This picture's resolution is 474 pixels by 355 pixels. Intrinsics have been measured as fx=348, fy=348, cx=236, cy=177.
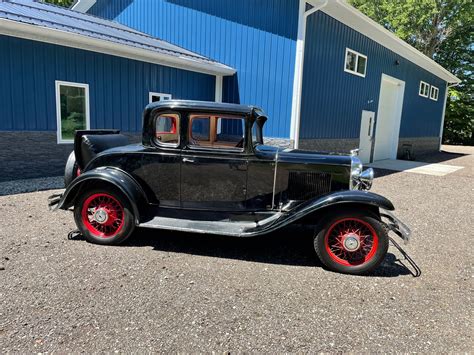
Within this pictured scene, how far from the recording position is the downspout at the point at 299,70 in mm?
9155

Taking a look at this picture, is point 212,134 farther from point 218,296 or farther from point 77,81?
point 77,81

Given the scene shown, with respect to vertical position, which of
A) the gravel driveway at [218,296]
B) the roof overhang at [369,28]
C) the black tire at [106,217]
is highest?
the roof overhang at [369,28]

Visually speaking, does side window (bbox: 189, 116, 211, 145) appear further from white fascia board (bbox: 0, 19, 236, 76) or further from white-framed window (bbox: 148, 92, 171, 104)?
white-framed window (bbox: 148, 92, 171, 104)

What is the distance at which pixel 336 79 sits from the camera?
11430 mm

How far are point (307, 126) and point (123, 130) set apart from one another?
17.3 ft

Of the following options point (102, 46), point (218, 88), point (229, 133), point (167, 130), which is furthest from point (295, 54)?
point (167, 130)

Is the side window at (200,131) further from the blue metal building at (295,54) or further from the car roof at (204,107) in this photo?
the blue metal building at (295,54)

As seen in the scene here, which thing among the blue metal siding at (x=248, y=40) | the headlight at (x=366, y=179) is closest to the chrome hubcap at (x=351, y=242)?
the headlight at (x=366, y=179)

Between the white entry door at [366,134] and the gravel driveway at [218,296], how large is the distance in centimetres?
955

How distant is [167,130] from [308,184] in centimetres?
174

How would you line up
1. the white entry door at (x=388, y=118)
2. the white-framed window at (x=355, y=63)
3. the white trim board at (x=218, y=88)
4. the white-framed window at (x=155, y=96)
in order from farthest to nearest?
the white entry door at (x=388, y=118) < the white-framed window at (x=355, y=63) < the white trim board at (x=218, y=88) < the white-framed window at (x=155, y=96)

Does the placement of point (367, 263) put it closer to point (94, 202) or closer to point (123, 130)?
point (94, 202)

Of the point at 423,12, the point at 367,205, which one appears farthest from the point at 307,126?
the point at 423,12

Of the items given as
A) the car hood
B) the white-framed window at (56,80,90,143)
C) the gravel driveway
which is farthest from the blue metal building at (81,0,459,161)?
the gravel driveway
